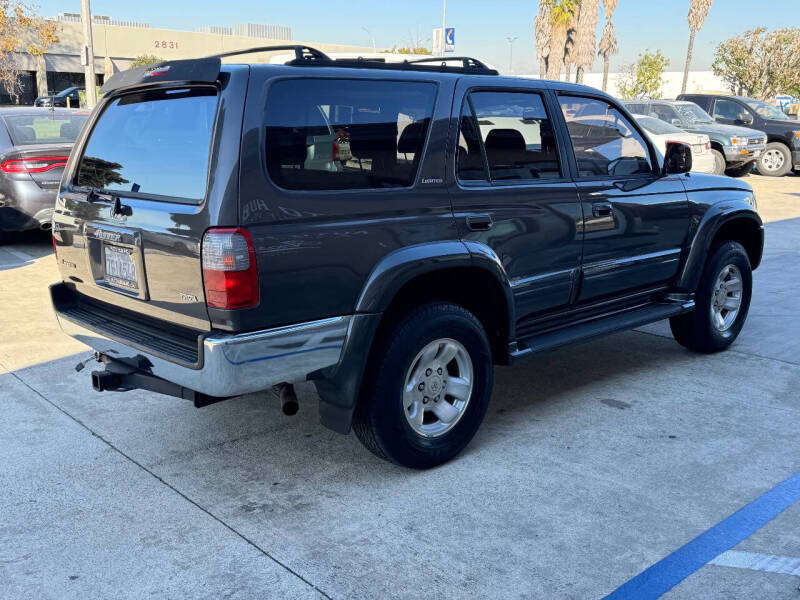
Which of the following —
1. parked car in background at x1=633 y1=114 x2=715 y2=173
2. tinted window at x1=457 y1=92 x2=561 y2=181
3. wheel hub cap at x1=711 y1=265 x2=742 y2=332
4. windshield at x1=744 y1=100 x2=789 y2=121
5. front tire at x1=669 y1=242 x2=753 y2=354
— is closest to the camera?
tinted window at x1=457 y1=92 x2=561 y2=181

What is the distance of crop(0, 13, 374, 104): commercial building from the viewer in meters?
42.1

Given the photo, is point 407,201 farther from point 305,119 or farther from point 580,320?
point 580,320

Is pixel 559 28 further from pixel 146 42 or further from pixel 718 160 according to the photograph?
pixel 718 160

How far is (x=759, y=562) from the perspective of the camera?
10.1 ft

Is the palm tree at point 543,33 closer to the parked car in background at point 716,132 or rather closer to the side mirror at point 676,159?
the parked car in background at point 716,132

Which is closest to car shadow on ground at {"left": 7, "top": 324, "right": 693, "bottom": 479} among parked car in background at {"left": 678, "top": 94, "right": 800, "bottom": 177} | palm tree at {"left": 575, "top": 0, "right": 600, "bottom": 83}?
parked car in background at {"left": 678, "top": 94, "right": 800, "bottom": 177}

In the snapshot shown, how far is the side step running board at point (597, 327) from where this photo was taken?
4.27m

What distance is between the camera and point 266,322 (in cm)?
320

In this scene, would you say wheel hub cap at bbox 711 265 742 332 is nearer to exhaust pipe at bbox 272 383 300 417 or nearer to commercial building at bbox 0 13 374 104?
exhaust pipe at bbox 272 383 300 417

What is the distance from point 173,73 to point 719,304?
166 inches

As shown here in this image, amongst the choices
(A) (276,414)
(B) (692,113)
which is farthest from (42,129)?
(B) (692,113)

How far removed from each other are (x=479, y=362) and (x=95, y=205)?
80.0 inches

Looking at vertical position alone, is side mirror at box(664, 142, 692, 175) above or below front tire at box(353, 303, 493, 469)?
above

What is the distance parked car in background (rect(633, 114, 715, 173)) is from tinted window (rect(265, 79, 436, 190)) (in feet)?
39.8
